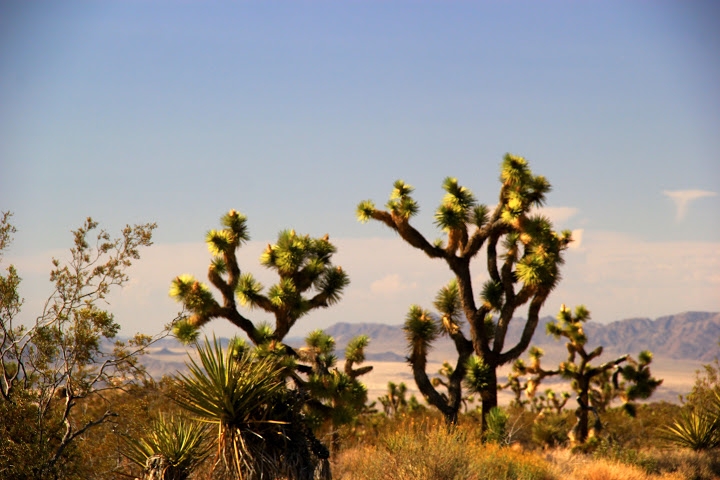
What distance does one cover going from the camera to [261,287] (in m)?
19.2

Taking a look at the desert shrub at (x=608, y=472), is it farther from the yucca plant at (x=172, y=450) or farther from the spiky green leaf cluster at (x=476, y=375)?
the yucca plant at (x=172, y=450)

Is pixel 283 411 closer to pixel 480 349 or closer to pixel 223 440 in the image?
pixel 223 440

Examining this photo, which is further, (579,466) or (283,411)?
(579,466)

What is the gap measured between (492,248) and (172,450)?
1203cm

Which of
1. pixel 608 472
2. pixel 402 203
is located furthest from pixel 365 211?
pixel 608 472

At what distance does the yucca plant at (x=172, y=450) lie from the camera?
39.9 feet

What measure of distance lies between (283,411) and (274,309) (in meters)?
6.91

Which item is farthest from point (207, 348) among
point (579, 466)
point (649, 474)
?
point (649, 474)

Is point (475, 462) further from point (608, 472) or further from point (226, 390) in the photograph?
point (608, 472)

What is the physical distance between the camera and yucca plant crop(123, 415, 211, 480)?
12.1 m

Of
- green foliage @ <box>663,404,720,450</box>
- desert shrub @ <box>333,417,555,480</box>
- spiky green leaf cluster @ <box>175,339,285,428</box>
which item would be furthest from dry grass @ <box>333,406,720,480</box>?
spiky green leaf cluster @ <box>175,339,285,428</box>

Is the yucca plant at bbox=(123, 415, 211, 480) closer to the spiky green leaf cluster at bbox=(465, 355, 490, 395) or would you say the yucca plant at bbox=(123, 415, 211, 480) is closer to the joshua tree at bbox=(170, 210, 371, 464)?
the joshua tree at bbox=(170, 210, 371, 464)

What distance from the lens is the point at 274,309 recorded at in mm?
19234

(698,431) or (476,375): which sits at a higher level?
(476,375)
